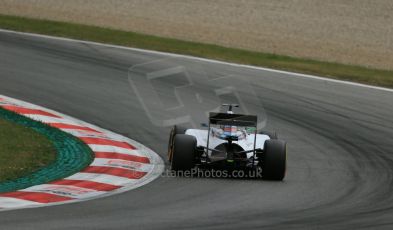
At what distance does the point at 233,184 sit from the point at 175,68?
10.2m

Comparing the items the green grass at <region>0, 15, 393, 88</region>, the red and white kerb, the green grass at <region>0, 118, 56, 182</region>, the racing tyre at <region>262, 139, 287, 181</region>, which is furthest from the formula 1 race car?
the green grass at <region>0, 15, 393, 88</region>

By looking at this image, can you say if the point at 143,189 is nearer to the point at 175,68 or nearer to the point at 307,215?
the point at 307,215

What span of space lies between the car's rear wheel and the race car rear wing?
1.82 feet

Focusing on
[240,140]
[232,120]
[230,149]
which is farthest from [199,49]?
[230,149]

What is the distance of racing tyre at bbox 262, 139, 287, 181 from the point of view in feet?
42.1

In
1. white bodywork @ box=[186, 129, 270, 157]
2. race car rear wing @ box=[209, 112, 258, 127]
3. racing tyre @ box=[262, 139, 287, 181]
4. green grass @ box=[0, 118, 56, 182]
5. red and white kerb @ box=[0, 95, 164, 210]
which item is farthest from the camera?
race car rear wing @ box=[209, 112, 258, 127]

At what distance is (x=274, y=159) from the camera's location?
12812 mm

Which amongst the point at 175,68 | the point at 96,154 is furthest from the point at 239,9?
the point at 96,154

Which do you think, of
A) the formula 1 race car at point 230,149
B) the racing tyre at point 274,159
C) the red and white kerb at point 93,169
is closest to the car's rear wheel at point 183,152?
the formula 1 race car at point 230,149

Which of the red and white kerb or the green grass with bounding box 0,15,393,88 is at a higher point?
the green grass with bounding box 0,15,393,88

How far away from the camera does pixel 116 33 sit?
26953mm

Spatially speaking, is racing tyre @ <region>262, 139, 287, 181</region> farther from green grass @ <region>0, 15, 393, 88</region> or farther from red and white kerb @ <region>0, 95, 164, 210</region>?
green grass @ <region>0, 15, 393, 88</region>

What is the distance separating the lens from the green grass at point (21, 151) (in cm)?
1245

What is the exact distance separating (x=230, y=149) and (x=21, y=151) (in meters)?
3.01
